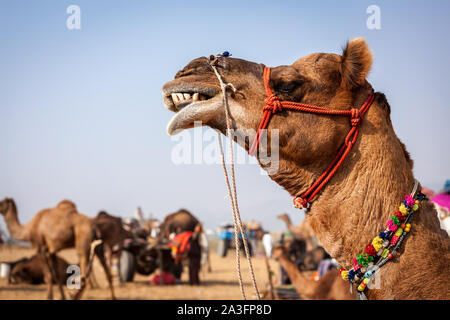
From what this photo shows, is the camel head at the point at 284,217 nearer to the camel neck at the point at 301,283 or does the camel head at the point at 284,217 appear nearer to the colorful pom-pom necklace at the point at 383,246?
the camel neck at the point at 301,283

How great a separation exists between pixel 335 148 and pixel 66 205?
13.7 meters

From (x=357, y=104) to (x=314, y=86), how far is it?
0.24m

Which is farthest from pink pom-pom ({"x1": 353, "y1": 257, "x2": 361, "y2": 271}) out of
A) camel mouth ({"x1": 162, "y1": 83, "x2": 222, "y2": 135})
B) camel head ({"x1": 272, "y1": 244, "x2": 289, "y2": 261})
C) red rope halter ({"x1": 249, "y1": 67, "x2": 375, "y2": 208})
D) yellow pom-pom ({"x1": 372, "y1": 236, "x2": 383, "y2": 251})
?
camel head ({"x1": 272, "y1": 244, "x2": 289, "y2": 261})

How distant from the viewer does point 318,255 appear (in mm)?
17219

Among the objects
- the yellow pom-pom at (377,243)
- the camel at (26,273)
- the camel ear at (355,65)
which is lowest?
the camel at (26,273)

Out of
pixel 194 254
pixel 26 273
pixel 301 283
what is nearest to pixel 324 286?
pixel 301 283

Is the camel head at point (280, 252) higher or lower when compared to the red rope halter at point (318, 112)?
lower

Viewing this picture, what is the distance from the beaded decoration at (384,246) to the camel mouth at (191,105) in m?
0.99

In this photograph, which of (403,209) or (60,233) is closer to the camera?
(403,209)

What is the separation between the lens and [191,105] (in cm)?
211

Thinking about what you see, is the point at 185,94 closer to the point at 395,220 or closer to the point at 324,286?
the point at 395,220

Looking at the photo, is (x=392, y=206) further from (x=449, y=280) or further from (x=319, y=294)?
(x=319, y=294)

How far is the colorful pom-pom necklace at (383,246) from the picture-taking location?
2.08 meters

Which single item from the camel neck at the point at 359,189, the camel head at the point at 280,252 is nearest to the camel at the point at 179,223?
the camel head at the point at 280,252
